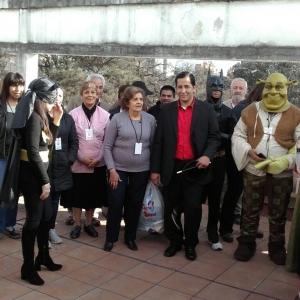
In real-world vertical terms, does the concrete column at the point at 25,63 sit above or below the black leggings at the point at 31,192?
above

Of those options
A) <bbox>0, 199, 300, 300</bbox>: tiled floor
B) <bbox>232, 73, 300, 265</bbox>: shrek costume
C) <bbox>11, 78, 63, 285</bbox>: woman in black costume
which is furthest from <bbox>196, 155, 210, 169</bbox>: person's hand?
<bbox>11, 78, 63, 285</bbox>: woman in black costume

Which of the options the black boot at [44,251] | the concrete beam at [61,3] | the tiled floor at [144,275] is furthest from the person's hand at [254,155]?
the concrete beam at [61,3]

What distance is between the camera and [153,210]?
15.4 ft

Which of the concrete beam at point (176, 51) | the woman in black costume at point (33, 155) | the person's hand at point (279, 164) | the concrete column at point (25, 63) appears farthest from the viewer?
the concrete column at point (25, 63)

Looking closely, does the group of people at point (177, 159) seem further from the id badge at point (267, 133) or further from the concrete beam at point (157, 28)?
the concrete beam at point (157, 28)

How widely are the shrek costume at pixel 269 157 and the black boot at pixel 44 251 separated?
1801 mm

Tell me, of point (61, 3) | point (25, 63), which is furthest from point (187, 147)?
point (25, 63)

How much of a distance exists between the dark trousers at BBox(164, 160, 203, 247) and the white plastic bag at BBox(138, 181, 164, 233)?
19 centimetres

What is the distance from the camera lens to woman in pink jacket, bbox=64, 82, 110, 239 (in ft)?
15.7

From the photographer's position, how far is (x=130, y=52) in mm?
6723

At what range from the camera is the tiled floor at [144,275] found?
3572mm

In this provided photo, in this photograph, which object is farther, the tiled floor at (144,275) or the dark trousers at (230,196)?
the dark trousers at (230,196)

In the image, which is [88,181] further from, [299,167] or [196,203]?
[299,167]

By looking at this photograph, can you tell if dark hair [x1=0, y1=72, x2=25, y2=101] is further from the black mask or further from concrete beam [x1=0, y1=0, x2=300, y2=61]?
concrete beam [x1=0, y1=0, x2=300, y2=61]
